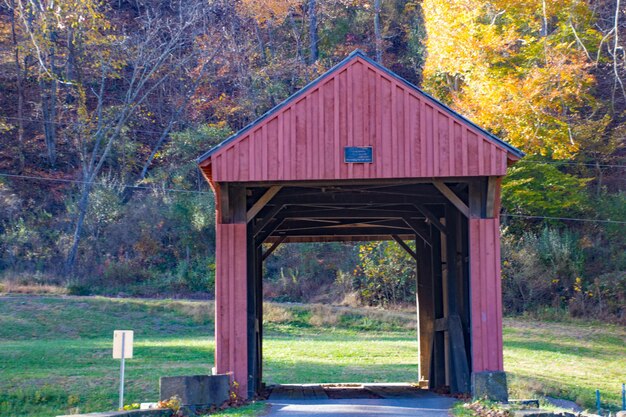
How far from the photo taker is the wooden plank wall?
12953 millimetres

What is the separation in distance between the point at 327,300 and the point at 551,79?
1444 cm

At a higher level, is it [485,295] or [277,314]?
[485,295]

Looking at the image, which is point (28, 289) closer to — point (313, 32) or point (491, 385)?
point (313, 32)

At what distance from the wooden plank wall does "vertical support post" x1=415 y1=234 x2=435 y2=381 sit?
608 centimetres

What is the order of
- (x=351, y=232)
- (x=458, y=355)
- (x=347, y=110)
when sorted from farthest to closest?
(x=351, y=232) < (x=458, y=355) < (x=347, y=110)

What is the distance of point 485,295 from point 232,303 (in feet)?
12.4

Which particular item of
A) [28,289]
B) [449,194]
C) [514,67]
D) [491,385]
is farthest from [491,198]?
[28,289]

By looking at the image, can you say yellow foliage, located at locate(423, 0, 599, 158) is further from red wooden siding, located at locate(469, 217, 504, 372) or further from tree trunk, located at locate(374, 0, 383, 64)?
tree trunk, located at locate(374, 0, 383, 64)

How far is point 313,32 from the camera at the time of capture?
4703 centimetres

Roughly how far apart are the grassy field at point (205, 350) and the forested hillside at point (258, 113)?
12.7ft

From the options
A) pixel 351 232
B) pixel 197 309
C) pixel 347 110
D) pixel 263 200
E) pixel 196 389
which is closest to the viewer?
pixel 196 389

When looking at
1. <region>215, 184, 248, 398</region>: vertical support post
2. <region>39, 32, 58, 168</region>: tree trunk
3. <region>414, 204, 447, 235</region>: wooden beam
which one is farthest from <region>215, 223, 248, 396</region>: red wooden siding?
<region>39, 32, 58, 168</region>: tree trunk

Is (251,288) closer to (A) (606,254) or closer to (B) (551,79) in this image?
(B) (551,79)

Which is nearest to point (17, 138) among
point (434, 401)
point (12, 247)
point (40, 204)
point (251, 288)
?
point (40, 204)
